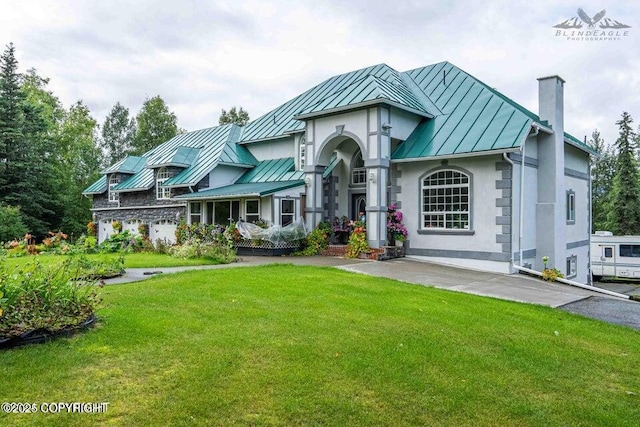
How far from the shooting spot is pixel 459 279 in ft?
38.3

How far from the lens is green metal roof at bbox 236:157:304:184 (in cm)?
1996

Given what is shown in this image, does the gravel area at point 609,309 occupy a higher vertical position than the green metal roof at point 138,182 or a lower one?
lower

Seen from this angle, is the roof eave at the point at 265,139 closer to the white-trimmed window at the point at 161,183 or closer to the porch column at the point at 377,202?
the white-trimmed window at the point at 161,183

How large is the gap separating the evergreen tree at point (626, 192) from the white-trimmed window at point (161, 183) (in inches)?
1292

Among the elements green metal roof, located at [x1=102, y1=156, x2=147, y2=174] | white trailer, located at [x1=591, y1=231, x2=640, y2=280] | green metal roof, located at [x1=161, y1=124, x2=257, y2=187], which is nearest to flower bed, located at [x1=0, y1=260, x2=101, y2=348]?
green metal roof, located at [x1=161, y1=124, x2=257, y2=187]

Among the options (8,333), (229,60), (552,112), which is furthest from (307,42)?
(8,333)

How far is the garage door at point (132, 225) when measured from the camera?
86.4 feet

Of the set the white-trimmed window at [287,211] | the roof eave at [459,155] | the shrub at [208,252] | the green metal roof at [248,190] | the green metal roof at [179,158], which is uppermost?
the green metal roof at [179,158]

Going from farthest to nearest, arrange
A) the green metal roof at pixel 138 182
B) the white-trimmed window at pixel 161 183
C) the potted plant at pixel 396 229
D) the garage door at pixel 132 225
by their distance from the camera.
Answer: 1. the garage door at pixel 132 225
2. the green metal roof at pixel 138 182
3. the white-trimmed window at pixel 161 183
4. the potted plant at pixel 396 229

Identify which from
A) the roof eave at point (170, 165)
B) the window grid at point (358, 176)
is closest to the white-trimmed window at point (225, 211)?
the roof eave at point (170, 165)

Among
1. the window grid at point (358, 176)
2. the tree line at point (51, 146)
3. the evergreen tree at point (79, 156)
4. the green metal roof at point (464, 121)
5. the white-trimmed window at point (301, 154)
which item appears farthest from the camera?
the evergreen tree at point (79, 156)

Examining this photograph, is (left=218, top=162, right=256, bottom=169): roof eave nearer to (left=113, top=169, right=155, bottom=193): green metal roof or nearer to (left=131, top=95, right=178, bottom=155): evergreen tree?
(left=113, top=169, right=155, bottom=193): green metal roof

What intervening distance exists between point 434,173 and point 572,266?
734 cm

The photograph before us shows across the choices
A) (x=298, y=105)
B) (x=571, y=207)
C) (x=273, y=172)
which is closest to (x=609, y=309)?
(x=571, y=207)
